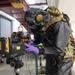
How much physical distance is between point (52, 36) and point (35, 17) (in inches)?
14.7

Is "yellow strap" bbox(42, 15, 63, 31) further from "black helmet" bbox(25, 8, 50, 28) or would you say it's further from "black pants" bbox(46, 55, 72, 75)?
"black pants" bbox(46, 55, 72, 75)

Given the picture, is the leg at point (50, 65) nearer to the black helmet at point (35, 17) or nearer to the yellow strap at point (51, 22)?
the yellow strap at point (51, 22)

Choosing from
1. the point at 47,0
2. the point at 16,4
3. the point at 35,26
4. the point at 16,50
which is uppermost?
the point at 47,0

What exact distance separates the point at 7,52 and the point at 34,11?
2.38ft

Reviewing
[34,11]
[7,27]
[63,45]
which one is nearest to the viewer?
[34,11]

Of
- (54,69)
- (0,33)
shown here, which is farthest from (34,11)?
(0,33)

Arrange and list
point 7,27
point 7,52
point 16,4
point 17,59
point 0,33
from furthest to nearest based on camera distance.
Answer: point 7,27 < point 0,33 < point 16,4 < point 17,59 < point 7,52

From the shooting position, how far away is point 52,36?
2205 mm

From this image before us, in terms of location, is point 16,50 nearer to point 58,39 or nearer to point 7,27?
point 58,39

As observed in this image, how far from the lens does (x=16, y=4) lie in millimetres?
3328

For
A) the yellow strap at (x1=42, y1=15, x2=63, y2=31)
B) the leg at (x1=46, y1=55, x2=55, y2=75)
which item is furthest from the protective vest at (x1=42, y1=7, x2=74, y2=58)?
the leg at (x1=46, y1=55, x2=55, y2=75)

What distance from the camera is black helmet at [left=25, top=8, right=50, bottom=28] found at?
6.47 feet

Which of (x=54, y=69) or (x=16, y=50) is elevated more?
(x=16, y=50)

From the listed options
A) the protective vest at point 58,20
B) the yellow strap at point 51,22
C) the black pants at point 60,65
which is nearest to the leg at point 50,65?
the black pants at point 60,65
